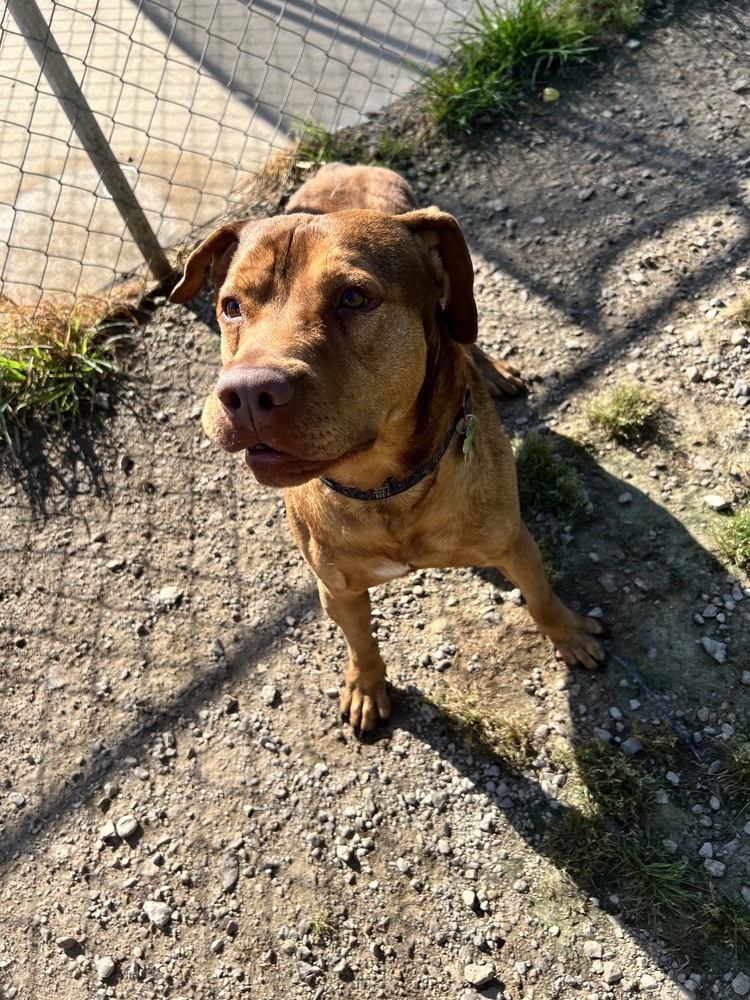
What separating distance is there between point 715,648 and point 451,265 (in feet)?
6.31

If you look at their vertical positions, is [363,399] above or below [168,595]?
above

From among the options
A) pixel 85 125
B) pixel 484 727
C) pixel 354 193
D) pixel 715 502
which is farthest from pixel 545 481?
pixel 85 125

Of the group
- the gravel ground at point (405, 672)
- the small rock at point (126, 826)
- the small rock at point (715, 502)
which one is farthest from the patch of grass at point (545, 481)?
the small rock at point (126, 826)

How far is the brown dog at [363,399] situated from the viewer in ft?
7.30

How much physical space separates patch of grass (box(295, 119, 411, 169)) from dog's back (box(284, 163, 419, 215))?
1.50 metres

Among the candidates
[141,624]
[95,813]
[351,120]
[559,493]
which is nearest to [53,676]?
[141,624]

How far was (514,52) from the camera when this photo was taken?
212 inches

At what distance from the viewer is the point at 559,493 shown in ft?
12.7

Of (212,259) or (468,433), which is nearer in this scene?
(468,433)

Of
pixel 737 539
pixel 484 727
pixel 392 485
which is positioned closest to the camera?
pixel 392 485

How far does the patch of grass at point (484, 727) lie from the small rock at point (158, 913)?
1.32 metres

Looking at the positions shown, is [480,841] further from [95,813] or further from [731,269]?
[731,269]

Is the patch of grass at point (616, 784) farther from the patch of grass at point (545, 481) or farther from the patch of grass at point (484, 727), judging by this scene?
the patch of grass at point (545, 481)

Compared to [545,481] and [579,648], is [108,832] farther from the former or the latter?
[545,481]
